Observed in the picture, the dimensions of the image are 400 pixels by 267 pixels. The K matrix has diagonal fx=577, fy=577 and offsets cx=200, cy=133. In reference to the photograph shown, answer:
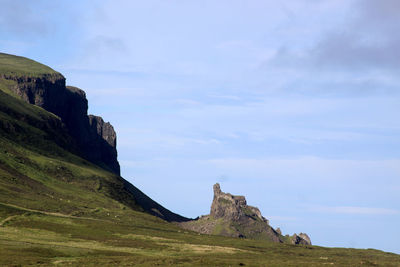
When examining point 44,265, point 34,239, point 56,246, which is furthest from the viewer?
point 34,239

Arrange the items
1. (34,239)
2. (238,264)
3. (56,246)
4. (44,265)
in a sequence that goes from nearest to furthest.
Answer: (44,265)
(238,264)
(56,246)
(34,239)

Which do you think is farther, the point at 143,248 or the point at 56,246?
the point at 143,248

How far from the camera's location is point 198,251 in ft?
656

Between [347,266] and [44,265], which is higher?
[347,266]

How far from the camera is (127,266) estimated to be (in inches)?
5251

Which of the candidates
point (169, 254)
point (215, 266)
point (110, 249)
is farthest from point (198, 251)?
point (215, 266)

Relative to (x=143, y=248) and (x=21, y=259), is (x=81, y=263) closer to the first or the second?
(x=21, y=259)

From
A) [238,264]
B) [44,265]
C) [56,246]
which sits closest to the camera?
[44,265]

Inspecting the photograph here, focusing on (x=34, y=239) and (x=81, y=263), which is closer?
(x=81, y=263)

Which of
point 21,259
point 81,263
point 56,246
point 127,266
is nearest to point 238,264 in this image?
point 127,266

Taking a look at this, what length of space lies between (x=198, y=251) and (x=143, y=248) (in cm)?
1904

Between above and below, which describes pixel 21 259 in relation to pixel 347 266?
below

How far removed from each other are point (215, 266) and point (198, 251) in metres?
62.2

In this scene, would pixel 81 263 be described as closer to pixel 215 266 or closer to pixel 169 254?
pixel 215 266
